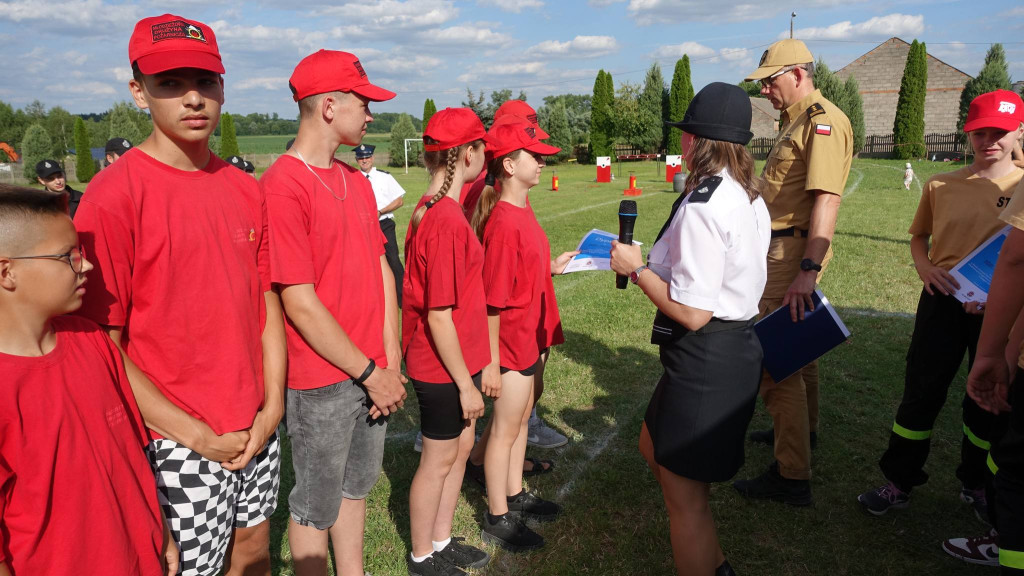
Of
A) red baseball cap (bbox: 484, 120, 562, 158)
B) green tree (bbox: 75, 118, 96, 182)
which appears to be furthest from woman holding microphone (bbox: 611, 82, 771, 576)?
green tree (bbox: 75, 118, 96, 182)

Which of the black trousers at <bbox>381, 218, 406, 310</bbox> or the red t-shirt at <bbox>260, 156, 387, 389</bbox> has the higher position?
the red t-shirt at <bbox>260, 156, 387, 389</bbox>

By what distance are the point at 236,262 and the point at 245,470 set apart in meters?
0.75

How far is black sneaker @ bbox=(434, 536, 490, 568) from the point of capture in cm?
331

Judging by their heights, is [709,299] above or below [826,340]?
above

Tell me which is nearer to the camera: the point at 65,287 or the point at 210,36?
the point at 65,287

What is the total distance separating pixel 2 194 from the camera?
155 cm

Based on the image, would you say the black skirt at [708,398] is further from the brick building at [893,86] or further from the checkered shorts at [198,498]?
the brick building at [893,86]

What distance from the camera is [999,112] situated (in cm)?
329

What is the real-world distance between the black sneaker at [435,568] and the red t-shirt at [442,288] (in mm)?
993

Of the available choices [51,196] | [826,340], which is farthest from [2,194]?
[826,340]

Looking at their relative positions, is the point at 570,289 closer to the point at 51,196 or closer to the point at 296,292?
the point at 296,292

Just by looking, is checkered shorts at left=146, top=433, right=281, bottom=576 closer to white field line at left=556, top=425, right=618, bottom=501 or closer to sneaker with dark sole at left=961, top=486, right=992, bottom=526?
white field line at left=556, top=425, right=618, bottom=501

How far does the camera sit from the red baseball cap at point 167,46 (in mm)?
1920

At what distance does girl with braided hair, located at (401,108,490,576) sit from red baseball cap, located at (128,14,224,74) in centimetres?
117
